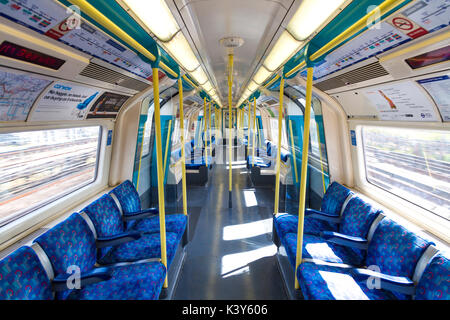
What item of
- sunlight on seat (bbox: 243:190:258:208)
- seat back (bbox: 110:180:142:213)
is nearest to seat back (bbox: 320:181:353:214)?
sunlight on seat (bbox: 243:190:258:208)

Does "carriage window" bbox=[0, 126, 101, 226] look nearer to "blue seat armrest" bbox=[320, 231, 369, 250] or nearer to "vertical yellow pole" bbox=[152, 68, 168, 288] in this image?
"vertical yellow pole" bbox=[152, 68, 168, 288]

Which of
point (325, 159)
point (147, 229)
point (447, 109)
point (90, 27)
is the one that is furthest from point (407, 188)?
point (90, 27)

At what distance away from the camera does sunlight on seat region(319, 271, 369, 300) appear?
2.02 m

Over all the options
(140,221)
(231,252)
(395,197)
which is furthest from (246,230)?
(395,197)

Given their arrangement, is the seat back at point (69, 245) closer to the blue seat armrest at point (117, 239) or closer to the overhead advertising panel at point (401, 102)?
the blue seat armrest at point (117, 239)

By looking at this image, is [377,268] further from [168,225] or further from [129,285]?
[168,225]

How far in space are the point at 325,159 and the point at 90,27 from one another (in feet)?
13.3

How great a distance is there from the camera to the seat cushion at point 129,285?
199cm

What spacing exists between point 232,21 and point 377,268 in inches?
125

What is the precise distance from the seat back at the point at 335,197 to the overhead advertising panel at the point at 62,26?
11.4 ft

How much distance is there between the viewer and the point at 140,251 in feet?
8.89

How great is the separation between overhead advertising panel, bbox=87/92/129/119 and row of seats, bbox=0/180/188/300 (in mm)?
1228
